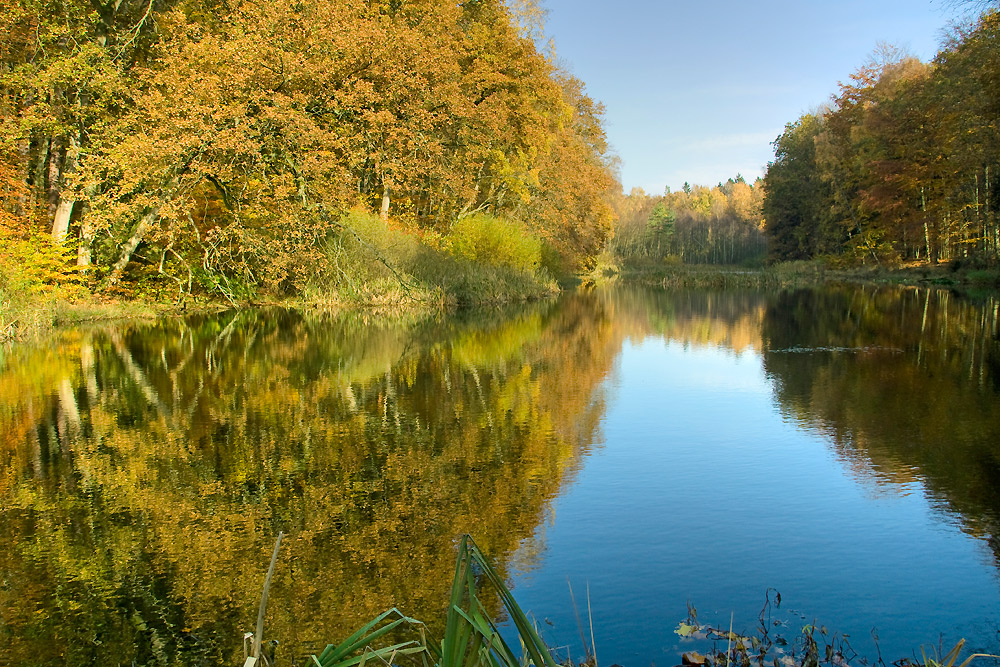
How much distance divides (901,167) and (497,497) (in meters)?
46.5

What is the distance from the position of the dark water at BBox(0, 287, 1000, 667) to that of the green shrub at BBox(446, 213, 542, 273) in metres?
16.9

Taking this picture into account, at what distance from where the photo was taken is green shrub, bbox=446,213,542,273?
29859mm

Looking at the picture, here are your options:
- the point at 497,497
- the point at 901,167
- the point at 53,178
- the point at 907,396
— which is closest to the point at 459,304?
the point at 53,178

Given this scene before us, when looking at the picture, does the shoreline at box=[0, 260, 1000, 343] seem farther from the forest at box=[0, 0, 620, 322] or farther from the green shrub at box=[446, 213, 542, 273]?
the green shrub at box=[446, 213, 542, 273]

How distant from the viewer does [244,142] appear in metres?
22.4

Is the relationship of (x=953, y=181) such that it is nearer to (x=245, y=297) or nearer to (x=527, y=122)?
(x=527, y=122)

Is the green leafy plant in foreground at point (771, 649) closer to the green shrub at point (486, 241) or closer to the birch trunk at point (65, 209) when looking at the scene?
the birch trunk at point (65, 209)

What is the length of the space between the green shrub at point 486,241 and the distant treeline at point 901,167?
17.0 m

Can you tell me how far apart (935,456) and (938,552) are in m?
2.47

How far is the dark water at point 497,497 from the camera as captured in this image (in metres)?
3.98

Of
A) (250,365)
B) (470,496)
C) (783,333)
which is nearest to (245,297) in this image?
(250,365)

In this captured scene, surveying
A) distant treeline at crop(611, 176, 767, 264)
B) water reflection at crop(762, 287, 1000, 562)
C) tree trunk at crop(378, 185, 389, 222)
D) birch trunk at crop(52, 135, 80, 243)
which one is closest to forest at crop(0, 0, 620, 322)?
birch trunk at crop(52, 135, 80, 243)

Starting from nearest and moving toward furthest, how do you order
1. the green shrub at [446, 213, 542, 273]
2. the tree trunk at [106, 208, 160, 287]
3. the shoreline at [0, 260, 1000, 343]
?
the shoreline at [0, 260, 1000, 343]
the tree trunk at [106, 208, 160, 287]
the green shrub at [446, 213, 542, 273]

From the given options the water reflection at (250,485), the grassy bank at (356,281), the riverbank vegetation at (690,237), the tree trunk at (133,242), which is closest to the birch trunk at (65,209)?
the grassy bank at (356,281)
